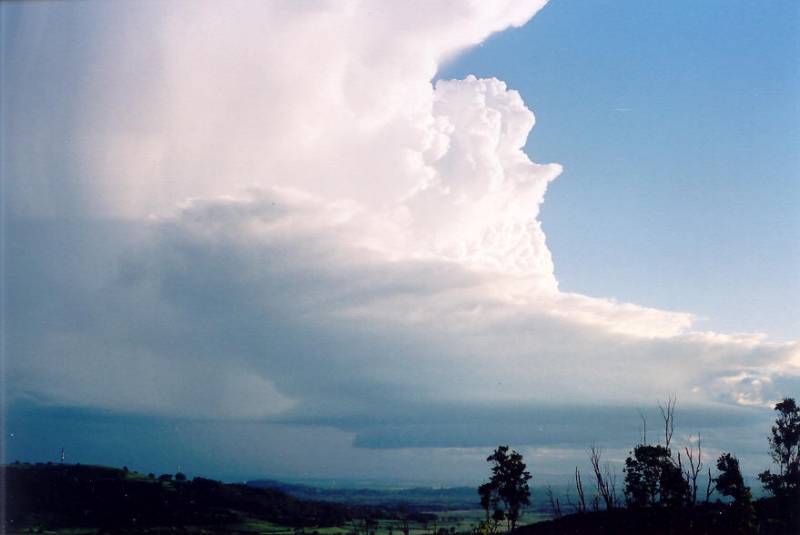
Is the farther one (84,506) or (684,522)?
(84,506)

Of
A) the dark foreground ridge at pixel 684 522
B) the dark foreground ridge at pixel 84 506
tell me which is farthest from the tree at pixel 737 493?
the dark foreground ridge at pixel 84 506

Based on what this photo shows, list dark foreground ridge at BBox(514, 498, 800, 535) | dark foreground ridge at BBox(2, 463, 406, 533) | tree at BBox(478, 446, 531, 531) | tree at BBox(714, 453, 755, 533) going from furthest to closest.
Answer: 1. dark foreground ridge at BBox(2, 463, 406, 533)
2. tree at BBox(478, 446, 531, 531)
3. dark foreground ridge at BBox(514, 498, 800, 535)
4. tree at BBox(714, 453, 755, 533)

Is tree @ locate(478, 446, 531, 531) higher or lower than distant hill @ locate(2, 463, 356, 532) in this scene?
higher

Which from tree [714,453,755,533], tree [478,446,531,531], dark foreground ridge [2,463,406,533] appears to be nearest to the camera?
tree [714,453,755,533]

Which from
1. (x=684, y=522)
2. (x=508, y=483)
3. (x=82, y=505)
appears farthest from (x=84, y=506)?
(x=684, y=522)

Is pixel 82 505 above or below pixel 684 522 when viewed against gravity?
below

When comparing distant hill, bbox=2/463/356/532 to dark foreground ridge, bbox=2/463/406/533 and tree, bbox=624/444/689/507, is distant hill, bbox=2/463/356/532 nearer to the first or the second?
dark foreground ridge, bbox=2/463/406/533

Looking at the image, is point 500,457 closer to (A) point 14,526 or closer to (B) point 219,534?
(B) point 219,534

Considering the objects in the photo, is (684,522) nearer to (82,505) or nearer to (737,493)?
(737,493)

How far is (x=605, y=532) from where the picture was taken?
7844 cm

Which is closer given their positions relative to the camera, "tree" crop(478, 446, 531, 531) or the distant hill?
"tree" crop(478, 446, 531, 531)

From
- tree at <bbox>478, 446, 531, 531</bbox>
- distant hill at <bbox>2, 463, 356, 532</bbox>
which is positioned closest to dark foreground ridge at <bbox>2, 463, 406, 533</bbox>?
distant hill at <bbox>2, 463, 356, 532</bbox>

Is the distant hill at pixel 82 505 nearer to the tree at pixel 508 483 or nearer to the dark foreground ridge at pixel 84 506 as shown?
the dark foreground ridge at pixel 84 506

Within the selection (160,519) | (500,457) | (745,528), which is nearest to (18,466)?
(160,519)
